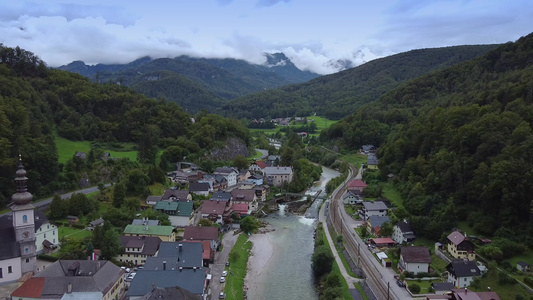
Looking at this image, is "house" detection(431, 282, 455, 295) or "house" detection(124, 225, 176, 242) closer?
"house" detection(431, 282, 455, 295)

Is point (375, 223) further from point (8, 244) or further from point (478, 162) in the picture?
point (8, 244)

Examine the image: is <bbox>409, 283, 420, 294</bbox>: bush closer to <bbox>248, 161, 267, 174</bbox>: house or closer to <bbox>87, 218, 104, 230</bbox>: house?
<bbox>87, 218, 104, 230</bbox>: house

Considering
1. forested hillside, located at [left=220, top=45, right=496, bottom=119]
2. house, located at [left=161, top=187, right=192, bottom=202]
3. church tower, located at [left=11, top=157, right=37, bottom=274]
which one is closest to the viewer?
church tower, located at [left=11, top=157, right=37, bottom=274]

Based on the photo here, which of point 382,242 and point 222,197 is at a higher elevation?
point 222,197

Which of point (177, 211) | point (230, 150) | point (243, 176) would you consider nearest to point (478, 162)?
point (177, 211)

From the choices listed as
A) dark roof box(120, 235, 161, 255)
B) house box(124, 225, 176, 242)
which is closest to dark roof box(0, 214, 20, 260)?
dark roof box(120, 235, 161, 255)

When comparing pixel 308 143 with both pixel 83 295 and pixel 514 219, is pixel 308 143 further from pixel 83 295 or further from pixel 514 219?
pixel 83 295

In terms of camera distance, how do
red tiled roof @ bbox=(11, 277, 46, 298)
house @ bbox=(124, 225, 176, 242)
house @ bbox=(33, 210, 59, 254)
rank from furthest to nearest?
1. house @ bbox=(124, 225, 176, 242)
2. house @ bbox=(33, 210, 59, 254)
3. red tiled roof @ bbox=(11, 277, 46, 298)
